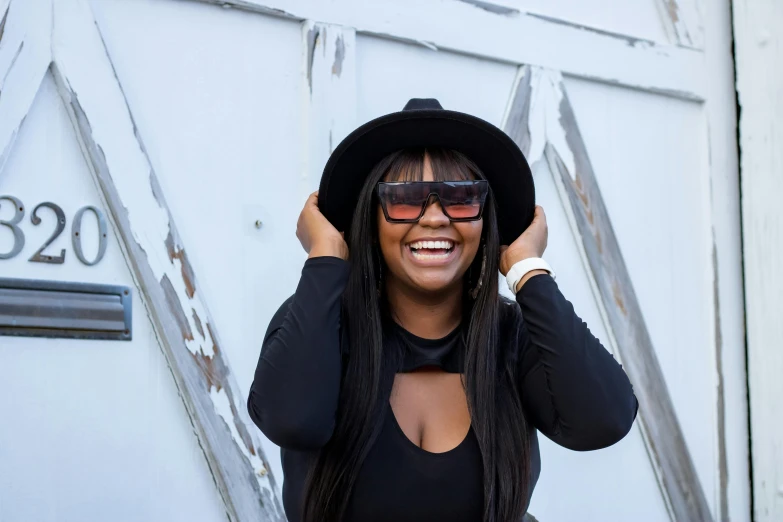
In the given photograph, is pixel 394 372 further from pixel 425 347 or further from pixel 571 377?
pixel 571 377

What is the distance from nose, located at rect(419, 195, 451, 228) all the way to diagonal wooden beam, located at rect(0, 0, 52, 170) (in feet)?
3.57

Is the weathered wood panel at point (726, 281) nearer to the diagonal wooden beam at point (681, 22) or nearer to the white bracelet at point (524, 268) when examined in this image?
the diagonal wooden beam at point (681, 22)

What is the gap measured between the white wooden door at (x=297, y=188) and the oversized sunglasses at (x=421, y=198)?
2.91 ft

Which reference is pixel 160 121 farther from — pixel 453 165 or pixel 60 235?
pixel 453 165

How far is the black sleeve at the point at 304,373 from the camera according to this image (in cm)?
195

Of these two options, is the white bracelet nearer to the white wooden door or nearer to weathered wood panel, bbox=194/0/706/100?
the white wooden door

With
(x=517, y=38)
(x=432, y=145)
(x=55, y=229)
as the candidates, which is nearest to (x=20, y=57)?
(x=55, y=229)

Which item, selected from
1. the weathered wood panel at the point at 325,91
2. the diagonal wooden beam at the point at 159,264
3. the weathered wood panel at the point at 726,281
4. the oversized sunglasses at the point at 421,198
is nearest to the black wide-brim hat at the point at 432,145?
the oversized sunglasses at the point at 421,198

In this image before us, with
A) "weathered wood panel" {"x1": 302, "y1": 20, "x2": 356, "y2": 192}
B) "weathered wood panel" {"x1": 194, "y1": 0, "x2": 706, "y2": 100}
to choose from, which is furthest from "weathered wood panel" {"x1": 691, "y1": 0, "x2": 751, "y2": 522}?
"weathered wood panel" {"x1": 302, "y1": 20, "x2": 356, "y2": 192}

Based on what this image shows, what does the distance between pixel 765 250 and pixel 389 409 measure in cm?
238

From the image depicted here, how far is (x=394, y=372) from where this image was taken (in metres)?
2.15

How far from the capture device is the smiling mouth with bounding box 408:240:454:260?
212 cm

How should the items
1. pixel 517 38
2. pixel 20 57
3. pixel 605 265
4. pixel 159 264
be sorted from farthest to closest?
pixel 605 265 < pixel 517 38 < pixel 159 264 < pixel 20 57

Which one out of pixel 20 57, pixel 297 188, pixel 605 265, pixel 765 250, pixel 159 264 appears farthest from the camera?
pixel 765 250
